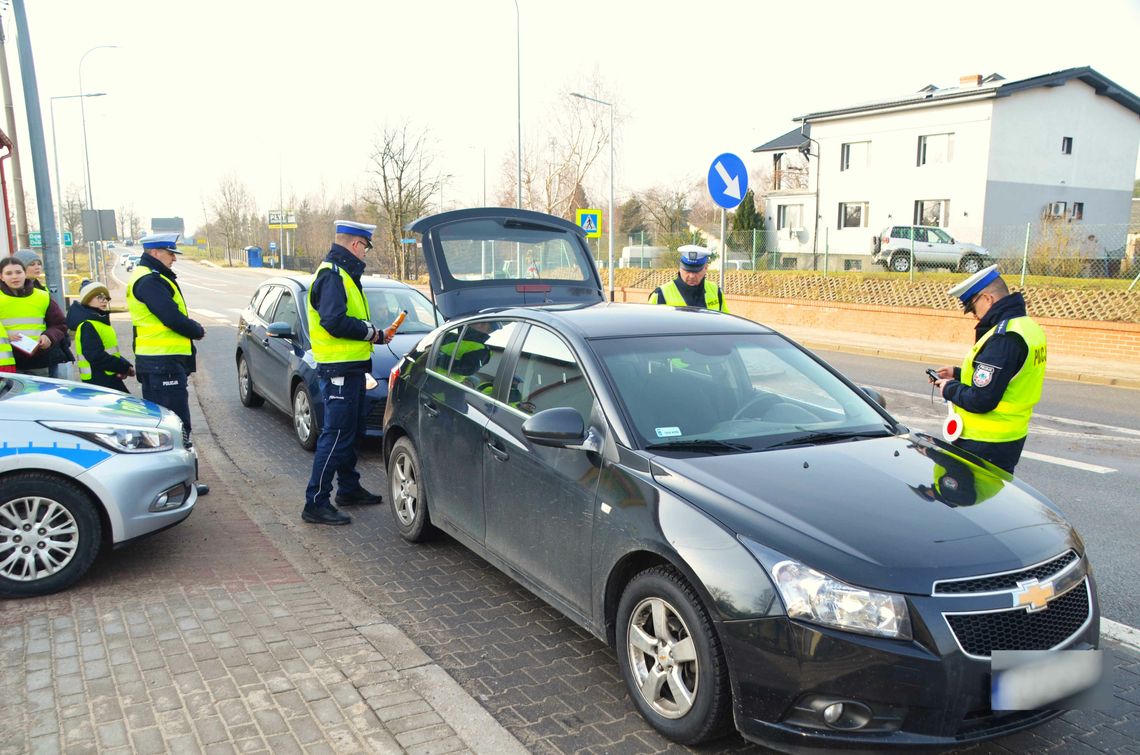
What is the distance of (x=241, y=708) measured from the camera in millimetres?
3375

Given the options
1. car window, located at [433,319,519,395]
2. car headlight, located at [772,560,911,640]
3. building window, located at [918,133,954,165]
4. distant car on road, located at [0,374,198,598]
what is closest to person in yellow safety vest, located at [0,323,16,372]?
distant car on road, located at [0,374,198,598]

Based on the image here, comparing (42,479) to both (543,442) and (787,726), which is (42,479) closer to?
(543,442)

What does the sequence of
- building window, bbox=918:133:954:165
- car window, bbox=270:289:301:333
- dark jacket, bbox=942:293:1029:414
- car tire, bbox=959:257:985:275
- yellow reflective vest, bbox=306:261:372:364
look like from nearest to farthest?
dark jacket, bbox=942:293:1029:414 → yellow reflective vest, bbox=306:261:372:364 → car window, bbox=270:289:301:333 → car tire, bbox=959:257:985:275 → building window, bbox=918:133:954:165

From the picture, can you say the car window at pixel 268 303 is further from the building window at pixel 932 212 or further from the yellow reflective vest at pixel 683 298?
the building window at pixel 932 212

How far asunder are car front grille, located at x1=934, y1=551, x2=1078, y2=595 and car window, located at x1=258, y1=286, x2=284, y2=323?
8.40 metres

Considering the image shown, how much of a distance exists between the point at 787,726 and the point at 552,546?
4.62 feet

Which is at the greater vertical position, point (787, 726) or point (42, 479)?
point (42, 479)

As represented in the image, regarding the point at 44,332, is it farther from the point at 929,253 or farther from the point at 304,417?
the point at 929,253

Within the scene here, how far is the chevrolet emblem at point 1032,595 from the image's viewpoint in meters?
2.88

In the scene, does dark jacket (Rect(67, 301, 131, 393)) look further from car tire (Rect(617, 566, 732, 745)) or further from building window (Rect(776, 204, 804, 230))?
building window (Rect(776, 204, 804, 230))

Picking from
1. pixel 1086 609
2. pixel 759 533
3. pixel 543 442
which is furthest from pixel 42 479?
pixel 1086 609

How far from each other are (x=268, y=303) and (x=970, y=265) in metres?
18.6

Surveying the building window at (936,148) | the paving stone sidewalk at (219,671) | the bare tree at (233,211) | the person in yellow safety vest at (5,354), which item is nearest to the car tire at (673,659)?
the paving stone sidewalk at (219,671)

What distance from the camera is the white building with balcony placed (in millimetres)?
36656
